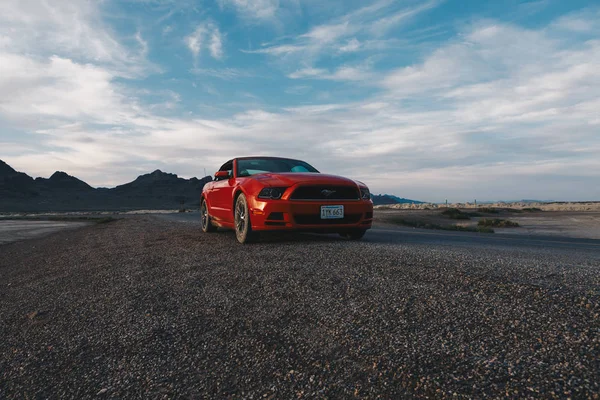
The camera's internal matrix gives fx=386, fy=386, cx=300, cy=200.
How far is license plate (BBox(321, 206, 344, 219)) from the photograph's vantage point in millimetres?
5648

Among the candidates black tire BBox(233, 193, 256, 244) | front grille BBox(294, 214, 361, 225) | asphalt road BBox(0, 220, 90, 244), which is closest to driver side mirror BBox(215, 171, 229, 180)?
black tire BBox(233, 193, 256, 244)

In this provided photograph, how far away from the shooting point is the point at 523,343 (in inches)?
76.0

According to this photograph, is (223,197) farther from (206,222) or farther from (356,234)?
A: (356,234)

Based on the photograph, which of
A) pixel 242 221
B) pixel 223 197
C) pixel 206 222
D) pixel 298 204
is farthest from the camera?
pixel 206 222

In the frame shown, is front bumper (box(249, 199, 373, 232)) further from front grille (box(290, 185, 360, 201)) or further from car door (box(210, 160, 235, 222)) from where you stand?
car door (box(210, 160, 235, 222))

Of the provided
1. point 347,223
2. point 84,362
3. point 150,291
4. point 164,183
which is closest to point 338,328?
point 84,362

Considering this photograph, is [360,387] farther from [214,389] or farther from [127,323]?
[127,323]

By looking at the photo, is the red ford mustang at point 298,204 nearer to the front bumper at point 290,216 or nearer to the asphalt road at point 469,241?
the front bumper at point 290,216

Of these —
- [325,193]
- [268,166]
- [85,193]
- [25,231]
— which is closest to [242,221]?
[325,193]

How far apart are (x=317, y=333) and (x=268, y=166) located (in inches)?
203

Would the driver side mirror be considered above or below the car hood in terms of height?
above

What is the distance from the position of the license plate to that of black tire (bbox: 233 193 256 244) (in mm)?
1096

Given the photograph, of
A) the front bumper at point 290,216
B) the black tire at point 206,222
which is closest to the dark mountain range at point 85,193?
the black tire at point 206,222

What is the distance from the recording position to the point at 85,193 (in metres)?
102
